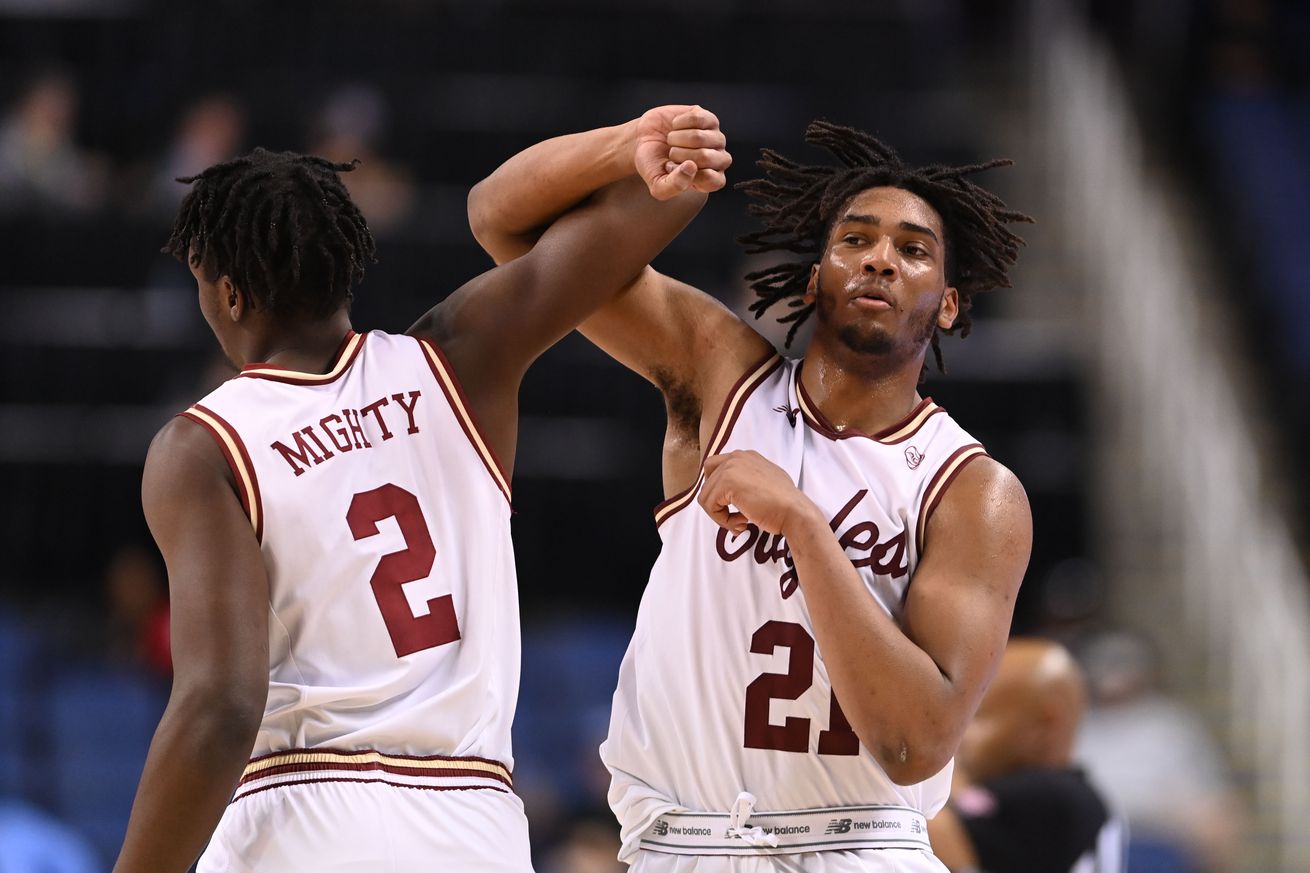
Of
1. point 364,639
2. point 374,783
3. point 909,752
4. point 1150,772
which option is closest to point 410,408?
point 364,639

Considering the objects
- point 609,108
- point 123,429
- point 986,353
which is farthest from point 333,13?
point 986,353

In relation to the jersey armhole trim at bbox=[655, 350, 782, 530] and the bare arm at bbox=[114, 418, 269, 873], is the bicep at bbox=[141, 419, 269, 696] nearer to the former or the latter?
the bare arm at bbox=[114, 418, 269, 873]

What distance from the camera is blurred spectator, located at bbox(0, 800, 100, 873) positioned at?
23.8ft

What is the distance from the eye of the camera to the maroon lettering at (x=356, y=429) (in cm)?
394

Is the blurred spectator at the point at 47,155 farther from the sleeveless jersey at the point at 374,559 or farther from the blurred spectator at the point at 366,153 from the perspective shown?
the sleeveless jersey at the point at 374,559

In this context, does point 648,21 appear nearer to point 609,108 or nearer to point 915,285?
point 609,108

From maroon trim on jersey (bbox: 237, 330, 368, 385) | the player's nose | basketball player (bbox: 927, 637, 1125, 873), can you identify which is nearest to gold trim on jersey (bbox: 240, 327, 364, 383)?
maroon trim on jersey (bbox: 237, 330, 368, 385)

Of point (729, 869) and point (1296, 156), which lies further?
point (1296, 156)

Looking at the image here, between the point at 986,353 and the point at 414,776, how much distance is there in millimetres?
8240

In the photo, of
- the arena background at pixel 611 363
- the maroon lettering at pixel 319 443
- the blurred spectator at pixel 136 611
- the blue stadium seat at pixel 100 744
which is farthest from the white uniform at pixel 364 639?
the blurred spectator at pixel 136 611

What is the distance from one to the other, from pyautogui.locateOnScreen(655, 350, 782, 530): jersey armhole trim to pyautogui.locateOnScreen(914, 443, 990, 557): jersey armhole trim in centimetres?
48

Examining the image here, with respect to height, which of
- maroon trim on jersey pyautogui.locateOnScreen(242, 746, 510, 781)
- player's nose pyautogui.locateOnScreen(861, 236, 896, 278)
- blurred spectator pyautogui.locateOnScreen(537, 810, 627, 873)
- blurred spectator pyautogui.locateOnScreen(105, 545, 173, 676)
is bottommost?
blurred spectator pyautogui.locateOnScreen(537, 810, 627, 873)

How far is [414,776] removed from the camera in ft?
12.6

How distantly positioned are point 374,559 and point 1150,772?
7.28 metres
